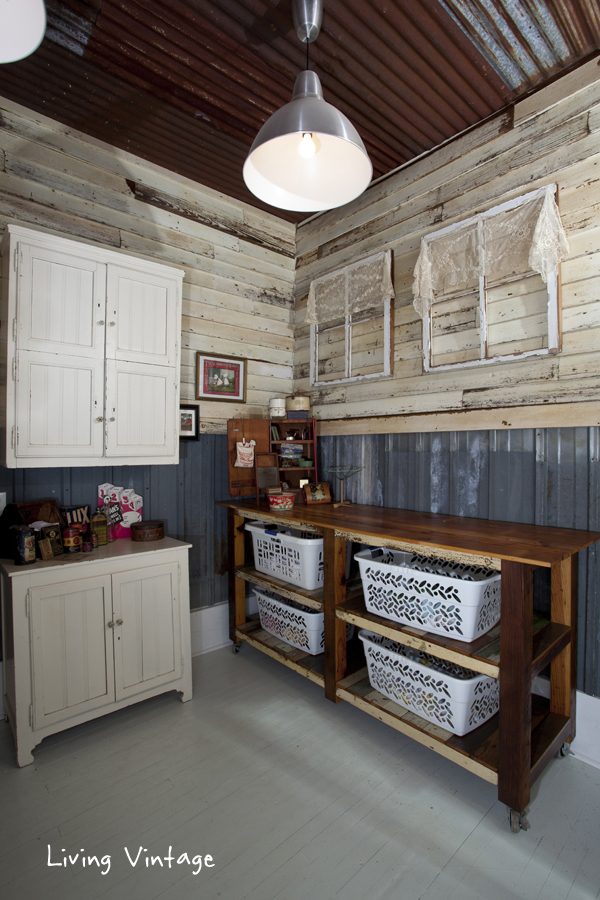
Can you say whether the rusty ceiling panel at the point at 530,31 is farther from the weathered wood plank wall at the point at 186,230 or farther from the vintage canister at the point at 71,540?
the vintage canister at the point at 71,540

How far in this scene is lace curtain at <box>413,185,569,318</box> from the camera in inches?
87.9

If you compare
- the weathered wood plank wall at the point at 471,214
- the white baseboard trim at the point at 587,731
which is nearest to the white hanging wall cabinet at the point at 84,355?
the weathered wood plank wall at the point at 471,214

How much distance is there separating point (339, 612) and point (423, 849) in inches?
38.8

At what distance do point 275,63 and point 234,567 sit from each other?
296 cm

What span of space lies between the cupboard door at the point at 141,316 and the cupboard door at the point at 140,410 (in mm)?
76

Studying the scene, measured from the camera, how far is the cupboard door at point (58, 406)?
2270 millimetres

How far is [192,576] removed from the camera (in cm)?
328

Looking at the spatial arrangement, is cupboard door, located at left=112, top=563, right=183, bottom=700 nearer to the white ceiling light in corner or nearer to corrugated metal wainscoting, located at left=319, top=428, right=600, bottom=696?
corrugated metal wainscoting, located at left=319, top=428, right=600, bottom=696

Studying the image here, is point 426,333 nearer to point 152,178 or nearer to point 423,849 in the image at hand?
point 152,178

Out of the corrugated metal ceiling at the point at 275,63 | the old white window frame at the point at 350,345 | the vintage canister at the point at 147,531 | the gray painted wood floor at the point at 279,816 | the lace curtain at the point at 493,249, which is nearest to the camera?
the gray painted wood floor at the point at 279,816

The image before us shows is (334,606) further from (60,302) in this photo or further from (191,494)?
(60,302)

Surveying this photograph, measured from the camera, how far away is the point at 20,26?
1.19 m

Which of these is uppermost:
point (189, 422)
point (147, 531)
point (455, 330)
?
point (455, 330)

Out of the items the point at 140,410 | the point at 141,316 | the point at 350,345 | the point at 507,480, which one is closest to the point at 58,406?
the point at 140,410
